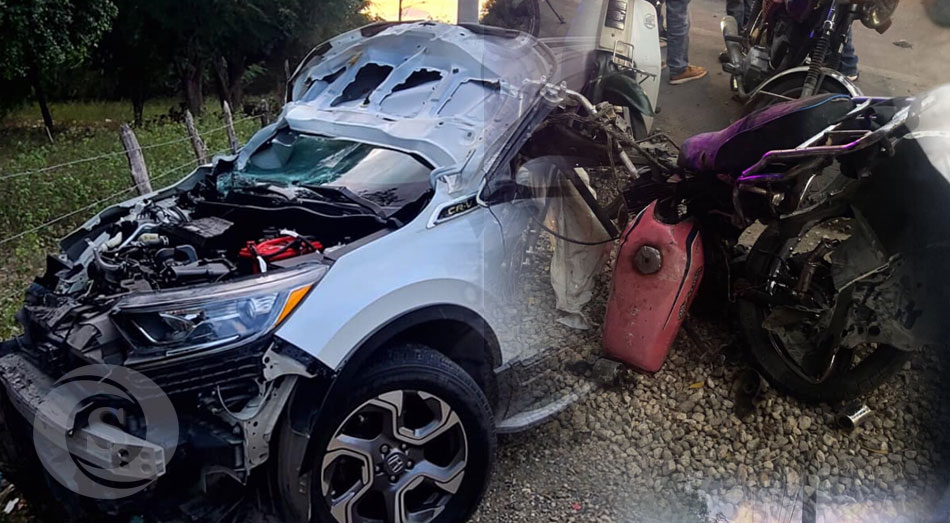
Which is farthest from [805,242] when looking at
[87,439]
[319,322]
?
[87,439]

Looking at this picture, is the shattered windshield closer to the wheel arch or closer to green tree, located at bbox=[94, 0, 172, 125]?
the wheel arch

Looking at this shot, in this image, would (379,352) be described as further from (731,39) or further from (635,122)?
(731,39)

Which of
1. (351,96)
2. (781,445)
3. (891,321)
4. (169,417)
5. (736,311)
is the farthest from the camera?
(351,96)

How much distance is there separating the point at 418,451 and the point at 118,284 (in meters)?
1.22

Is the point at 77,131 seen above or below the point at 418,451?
below

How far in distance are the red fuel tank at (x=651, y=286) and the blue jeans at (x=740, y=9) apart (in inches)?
36.6

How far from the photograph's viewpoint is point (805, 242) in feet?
9.25

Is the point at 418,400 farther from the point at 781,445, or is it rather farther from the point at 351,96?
the point at 351,96

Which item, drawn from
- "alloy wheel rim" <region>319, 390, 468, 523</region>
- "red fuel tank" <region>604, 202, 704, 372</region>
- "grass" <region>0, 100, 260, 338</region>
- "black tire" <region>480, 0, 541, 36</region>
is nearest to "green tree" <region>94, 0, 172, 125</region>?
"grass" <region>0, 100, 260, 338</region>

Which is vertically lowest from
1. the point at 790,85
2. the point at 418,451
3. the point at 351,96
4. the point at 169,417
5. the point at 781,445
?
the point at 781,445

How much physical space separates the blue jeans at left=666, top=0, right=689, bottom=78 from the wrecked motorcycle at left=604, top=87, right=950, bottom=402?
1.23ft

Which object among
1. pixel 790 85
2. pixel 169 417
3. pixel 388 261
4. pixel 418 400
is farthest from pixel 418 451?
pixel 790 85

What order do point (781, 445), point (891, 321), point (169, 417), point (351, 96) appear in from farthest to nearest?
point (351, 96), point (781, 445), point (891, 321), point (169, 417)

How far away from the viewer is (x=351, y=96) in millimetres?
3580
